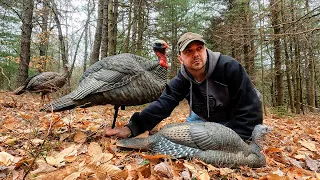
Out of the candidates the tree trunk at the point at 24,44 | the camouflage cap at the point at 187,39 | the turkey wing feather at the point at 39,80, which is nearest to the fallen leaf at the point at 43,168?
the camouflage cap at the point at 187,39

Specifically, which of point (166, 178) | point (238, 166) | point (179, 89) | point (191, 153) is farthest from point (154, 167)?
point (179, 89)

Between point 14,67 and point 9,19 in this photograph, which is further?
point 14,67

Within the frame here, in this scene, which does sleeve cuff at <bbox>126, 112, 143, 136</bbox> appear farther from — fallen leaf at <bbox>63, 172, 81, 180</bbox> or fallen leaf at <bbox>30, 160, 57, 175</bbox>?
fallen leaf at <bbox>63, 172, 81, 180</bbox>

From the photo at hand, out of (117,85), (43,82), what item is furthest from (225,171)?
Answer: (43,82)

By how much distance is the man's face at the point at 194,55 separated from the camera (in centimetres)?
264

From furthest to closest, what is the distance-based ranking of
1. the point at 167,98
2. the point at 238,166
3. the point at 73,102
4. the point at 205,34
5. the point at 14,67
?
the point at 14,67 < the point at 205,34 < the point at 167,98 < the point at 73,102 < the point at 238,166

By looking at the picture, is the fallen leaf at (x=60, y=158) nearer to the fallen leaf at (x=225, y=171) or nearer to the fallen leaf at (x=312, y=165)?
the fallen leaf at (x=225, y=171)

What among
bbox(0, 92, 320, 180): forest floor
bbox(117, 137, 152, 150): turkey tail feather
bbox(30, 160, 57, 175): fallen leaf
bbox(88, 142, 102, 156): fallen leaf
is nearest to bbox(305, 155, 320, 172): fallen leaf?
bbox(0, 92, 320, 180): forest floor

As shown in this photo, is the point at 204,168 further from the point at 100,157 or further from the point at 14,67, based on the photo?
the point at 14,67

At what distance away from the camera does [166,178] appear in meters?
1.81

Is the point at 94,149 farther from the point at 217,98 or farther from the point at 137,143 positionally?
the point at 217,98

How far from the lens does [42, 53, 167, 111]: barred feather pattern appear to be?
284cm

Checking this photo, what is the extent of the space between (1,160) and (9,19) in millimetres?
14607

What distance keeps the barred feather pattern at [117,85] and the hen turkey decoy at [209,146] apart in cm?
77
